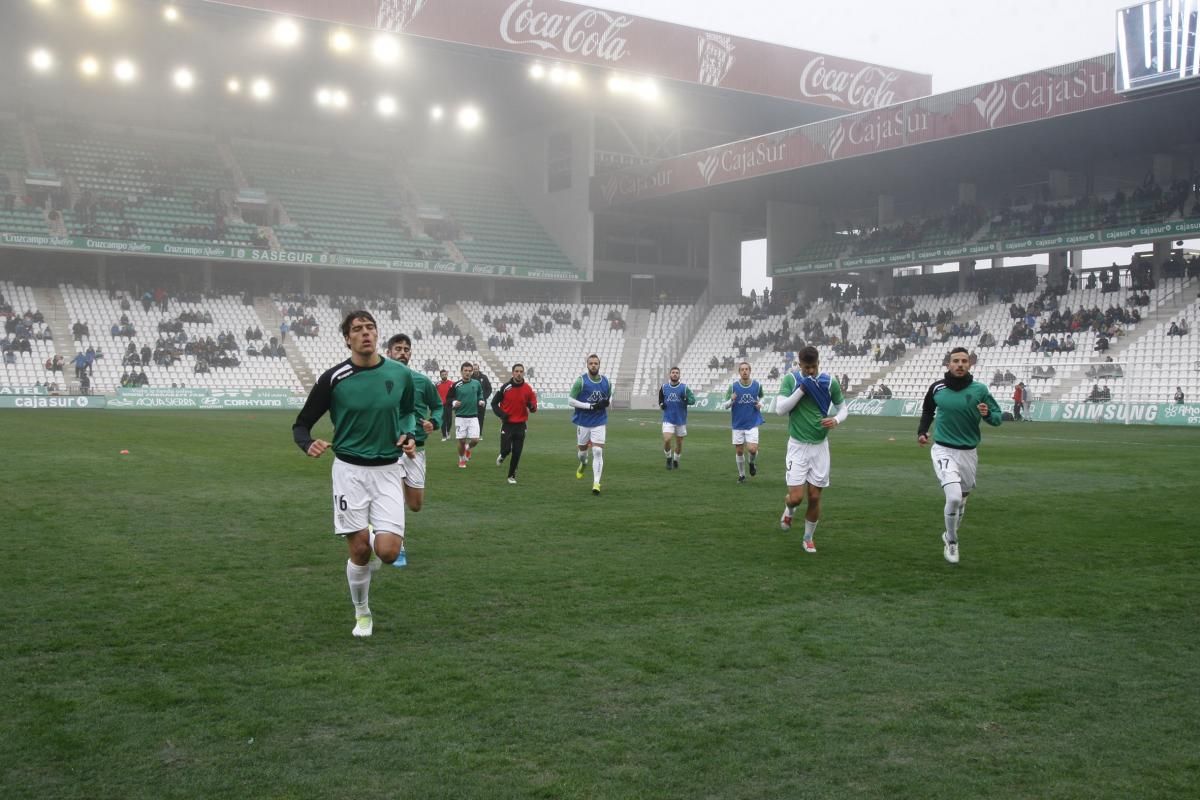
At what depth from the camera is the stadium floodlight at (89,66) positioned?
5621 centimetres

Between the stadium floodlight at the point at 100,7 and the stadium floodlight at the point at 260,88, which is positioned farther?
the stadium floodlight at the point at 260,88

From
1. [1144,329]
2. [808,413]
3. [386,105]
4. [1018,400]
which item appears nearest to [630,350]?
[386,105]

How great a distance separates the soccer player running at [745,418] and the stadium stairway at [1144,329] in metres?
25.1

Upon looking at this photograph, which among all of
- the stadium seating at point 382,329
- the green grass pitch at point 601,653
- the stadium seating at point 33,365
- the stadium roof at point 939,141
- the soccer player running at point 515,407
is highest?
the stadium roof at point 939,141

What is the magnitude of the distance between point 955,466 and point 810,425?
149 centimetres

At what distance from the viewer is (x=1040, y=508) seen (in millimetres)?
14547

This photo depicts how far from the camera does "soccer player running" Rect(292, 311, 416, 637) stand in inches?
291

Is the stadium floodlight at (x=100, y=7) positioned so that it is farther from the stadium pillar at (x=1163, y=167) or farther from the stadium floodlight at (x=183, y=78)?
the stadium pillar at (x=1163, y=167)

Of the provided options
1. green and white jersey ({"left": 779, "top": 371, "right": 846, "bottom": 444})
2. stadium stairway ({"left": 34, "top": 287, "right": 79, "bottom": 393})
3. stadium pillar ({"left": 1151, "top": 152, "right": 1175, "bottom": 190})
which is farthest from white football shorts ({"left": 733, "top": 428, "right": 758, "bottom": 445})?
stadium pillar ({"left": 1151, "top": 152, "right": 1175, "bottom": 190})

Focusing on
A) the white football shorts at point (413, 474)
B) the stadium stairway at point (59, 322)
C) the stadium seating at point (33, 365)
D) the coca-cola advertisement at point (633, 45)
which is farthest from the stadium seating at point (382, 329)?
the white football shorts at point (413, 474)

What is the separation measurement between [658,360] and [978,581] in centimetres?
4802

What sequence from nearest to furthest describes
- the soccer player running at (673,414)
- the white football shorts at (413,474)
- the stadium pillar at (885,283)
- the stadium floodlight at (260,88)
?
the white football shorts at (413,474) → the soccer player running at (673,414) → the stadium pillar at (885,283) → the stadium floodlight at (260,88)

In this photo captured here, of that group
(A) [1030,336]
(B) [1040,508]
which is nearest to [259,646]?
(B) [1040,508]

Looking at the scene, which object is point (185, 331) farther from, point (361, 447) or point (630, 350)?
point (361, 447)
